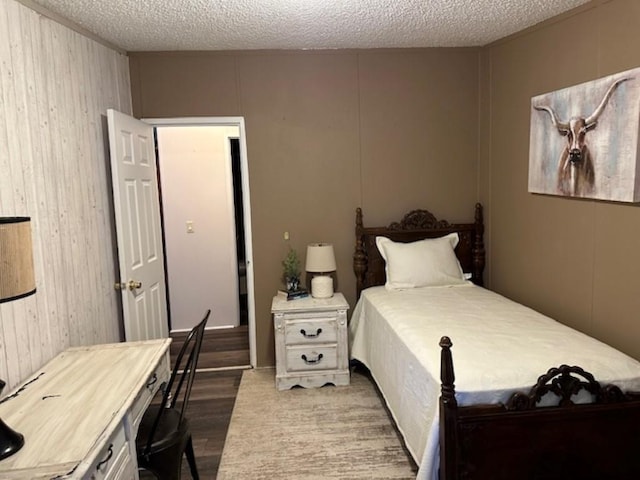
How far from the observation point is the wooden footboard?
74.3 inches

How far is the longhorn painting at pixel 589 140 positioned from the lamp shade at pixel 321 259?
1.50 metres

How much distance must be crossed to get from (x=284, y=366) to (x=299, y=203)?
1.28 m

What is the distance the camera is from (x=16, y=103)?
212cm

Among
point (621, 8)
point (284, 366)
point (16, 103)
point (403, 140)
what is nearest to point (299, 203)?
point (403, 140)

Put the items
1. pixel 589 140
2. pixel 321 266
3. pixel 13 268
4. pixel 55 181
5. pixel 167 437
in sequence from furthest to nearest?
pixel 321 266
pixel 589 140
pixel 55 181
pixel 167 437
pixel 13 268

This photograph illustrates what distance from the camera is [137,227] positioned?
327cm

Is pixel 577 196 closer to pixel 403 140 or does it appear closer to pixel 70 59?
pixel 403 140

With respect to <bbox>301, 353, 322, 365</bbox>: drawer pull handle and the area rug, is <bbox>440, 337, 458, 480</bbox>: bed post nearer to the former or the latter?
the area rug

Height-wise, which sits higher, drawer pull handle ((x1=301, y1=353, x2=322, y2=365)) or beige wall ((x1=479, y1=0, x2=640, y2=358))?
beige wall ((x1=479, y1=0, x2=640, y2=358))

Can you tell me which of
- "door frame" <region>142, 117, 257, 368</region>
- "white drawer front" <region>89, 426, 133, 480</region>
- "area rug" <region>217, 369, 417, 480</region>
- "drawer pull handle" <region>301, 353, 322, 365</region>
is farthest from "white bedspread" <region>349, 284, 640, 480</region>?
→ "white drawer front" <region>89, 426, 133, 480</region>

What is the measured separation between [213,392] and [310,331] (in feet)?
2.87

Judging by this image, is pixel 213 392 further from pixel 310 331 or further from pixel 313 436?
pixel 313 436

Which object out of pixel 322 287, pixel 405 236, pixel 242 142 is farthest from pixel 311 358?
pixel 242 142

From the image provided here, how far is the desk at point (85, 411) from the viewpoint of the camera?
4.61ft
